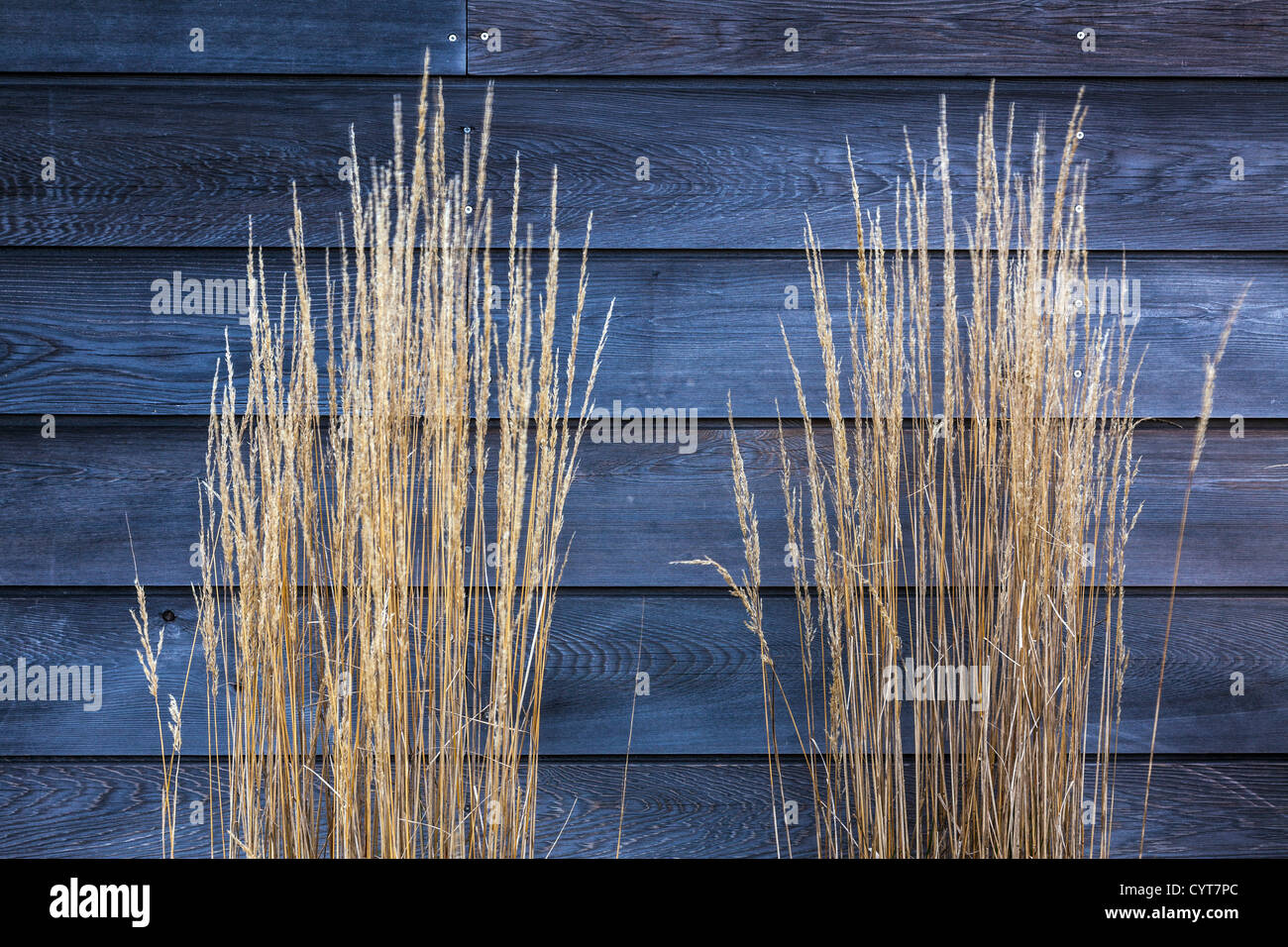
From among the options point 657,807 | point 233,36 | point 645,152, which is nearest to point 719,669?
point 657,807

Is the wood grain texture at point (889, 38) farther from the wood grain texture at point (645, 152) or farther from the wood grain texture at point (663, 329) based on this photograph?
the wood grain texture at point (663, 329)

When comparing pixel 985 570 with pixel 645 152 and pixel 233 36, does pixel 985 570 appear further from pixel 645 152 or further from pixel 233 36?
pixel 233 36

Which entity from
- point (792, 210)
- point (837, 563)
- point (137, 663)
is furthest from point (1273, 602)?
point (137, 663)

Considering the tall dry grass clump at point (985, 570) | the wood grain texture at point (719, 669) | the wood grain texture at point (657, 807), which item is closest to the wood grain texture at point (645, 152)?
the tall dry grass clump at point (985, 570)

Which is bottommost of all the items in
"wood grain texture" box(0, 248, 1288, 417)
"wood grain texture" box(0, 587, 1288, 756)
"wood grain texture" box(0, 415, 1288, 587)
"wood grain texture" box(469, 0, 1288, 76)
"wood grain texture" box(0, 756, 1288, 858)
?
"wood grain texture" box(0, 756, 1288, 858)

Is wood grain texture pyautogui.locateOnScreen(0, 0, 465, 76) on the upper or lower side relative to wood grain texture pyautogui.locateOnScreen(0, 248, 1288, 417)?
upper

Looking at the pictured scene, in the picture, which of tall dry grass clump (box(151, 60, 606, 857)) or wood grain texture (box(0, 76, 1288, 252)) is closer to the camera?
tall dry grass clump (box(151, 60, 606, 857))

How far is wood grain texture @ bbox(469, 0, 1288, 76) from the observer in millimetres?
1718

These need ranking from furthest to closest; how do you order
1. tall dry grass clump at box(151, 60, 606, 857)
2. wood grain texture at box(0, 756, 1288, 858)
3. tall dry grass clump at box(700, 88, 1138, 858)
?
1. wood grain texture at box(0, 756, 1288, 858)
2. tall dry grass clump at box(700, 88, 1138, 858)
3. tall dry grass clump at box(151, 60, 606, 857)

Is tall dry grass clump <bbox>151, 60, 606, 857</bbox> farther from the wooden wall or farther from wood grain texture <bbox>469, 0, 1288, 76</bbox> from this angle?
wood grain texture <bbox>469, 0, 1288, 76</bbox>

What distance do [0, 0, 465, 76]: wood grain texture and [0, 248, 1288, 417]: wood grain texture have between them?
342mm

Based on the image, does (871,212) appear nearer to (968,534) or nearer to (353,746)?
(968,534)

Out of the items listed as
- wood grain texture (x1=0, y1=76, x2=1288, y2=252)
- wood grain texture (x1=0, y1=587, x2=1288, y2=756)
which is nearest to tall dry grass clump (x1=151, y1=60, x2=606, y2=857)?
wood grain texture (x1=0, y1=587, x2=1288, y2=756)

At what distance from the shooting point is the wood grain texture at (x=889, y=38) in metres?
1.72
